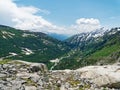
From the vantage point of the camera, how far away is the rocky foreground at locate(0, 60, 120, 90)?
132 feet

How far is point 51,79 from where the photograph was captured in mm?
45594

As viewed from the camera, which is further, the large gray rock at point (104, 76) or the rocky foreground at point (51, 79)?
the large gray rock at point (104, 76)

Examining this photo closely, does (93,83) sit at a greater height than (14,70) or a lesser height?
lesser

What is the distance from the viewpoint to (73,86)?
4422 centimetres

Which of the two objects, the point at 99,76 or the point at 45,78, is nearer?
the point at 45,78

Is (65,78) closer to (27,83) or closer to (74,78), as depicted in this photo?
(74,78)

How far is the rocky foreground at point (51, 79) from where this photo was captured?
1587 inches

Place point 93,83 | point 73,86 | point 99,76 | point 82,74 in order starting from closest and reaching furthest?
point 73,86, point 93,83, point 99,76, point 82,74

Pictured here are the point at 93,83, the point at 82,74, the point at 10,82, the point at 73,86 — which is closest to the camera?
the point at 10,82

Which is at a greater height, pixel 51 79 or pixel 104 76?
pixel 51 79

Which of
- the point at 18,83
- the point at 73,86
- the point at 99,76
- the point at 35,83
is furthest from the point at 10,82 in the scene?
the point at 99,76

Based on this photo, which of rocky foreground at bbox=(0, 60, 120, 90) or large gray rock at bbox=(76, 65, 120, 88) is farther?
large gray rock at bbox=(76, 65, 120, 88)

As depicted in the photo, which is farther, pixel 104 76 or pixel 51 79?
pixel 104 76

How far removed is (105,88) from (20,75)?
40.6ft
